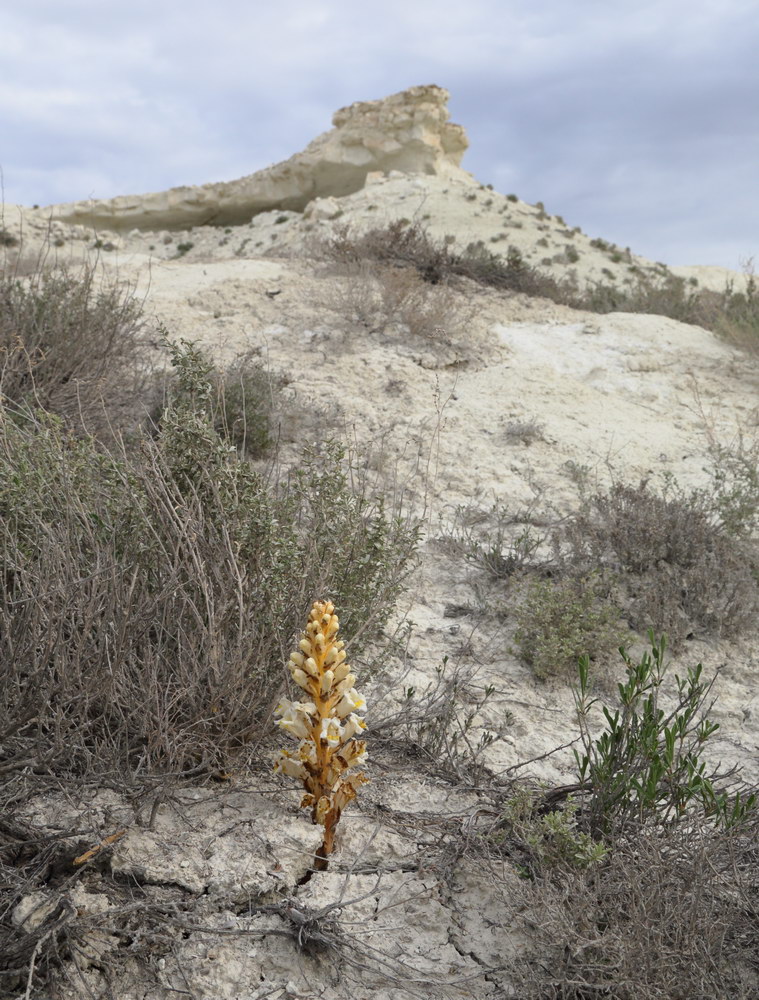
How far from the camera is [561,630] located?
11.7 feet

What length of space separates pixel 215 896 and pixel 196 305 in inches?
262

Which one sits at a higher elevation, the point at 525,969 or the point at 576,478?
the point at 576,478

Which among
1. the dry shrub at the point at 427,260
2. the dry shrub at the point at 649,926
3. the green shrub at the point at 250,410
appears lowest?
the dry shrub at the point at 649,926

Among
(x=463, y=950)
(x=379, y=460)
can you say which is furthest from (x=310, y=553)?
(x=379, y=460)

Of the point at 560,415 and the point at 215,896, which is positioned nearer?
the point at 215,896

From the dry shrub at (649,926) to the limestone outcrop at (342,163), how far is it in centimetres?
2166

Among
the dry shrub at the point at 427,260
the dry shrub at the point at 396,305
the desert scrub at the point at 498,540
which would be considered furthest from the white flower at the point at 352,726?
the dry shrub at the point at 427,260

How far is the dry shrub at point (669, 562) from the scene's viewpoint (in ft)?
12.8

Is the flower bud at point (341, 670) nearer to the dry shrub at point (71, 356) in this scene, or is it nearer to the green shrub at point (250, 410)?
the green shrub at point (250, 410)

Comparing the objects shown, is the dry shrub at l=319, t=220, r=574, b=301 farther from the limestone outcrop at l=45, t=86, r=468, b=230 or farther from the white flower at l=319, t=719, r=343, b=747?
the limestone outcrop at l=45, t=86, r=468, b=230

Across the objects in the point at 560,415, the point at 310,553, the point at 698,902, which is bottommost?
the point at 698,902

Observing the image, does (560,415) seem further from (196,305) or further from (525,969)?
(525,969)

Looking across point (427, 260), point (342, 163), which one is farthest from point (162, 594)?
point (342, 163)

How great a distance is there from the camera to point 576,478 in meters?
5.32
